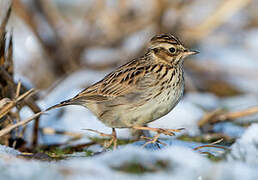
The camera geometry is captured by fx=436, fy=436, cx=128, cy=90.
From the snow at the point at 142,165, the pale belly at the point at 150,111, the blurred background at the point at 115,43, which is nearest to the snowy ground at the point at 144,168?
the snow at the point at 142,165

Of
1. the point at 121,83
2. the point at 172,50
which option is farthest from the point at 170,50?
the point at 121,83

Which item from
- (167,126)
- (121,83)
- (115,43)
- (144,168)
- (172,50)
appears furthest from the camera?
(115,43)

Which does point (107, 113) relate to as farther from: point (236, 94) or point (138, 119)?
point (236, 94)

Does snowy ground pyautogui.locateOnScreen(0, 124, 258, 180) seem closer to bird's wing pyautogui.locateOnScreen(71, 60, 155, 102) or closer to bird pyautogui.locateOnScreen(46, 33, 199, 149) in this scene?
bird pyautogui.locateOnScreen(46, 33, 199, 149)

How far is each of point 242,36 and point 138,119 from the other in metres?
8.08

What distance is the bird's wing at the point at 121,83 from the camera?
5.05 m

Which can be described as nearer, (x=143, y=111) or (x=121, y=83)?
(x=143, y=111)

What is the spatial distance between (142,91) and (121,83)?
39 centimetres

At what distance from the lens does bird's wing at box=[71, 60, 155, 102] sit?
505 cm

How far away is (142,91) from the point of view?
4.88 metres

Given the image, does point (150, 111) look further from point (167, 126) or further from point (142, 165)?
point (167, 126)

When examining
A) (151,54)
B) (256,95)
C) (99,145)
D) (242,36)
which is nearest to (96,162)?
(99,145)

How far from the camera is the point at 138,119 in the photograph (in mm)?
4781

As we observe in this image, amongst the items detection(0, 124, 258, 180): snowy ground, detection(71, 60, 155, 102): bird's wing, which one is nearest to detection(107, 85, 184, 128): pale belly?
detection(71, 60, 155, 102): bird's wing
